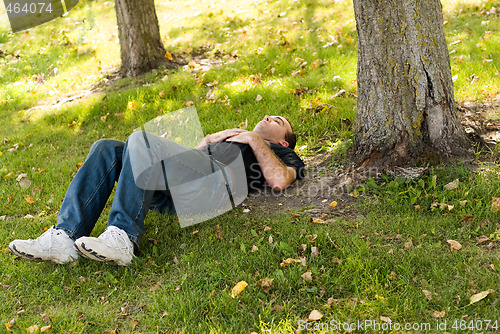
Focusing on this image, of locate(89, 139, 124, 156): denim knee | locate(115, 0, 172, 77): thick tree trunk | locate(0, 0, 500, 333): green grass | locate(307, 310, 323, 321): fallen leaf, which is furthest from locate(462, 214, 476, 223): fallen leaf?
locate(115, 0, 172, 77): thick tree trunk

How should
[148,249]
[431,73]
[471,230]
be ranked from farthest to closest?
[431,73] < [148,249] < [471,230]

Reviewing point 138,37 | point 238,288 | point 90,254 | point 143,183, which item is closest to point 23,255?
point 90,254

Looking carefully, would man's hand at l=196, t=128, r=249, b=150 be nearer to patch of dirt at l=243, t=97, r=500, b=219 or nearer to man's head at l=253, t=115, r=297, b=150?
man's head at l=253, t=115, r=297, b=150

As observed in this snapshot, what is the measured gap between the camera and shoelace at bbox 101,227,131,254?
120 inches

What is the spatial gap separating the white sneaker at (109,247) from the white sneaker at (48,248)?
0.19 m

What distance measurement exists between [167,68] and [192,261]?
4.81 m

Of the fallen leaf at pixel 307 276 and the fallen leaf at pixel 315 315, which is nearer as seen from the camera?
the fallen leaf at pixel 315 315

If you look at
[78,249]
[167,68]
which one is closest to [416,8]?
[78,249]

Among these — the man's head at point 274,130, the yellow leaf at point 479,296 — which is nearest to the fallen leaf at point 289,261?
the yellow leaf at point 479,296

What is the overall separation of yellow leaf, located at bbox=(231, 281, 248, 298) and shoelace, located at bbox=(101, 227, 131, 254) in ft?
2.71

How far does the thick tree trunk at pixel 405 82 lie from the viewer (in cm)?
353

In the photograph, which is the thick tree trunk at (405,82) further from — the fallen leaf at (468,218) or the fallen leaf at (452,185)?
the fallen leaf at (468,218)

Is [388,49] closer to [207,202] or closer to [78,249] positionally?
[207,202]

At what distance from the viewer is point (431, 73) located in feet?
11.9
